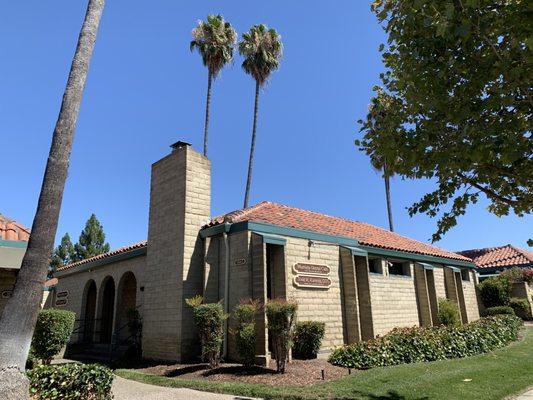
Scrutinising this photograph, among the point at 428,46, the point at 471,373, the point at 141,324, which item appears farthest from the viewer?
the point at 141,324

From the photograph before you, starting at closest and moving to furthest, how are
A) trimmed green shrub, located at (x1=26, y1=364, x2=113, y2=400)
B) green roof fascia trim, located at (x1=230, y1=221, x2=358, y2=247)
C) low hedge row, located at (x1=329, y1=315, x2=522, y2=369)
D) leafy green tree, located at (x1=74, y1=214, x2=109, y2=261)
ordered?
trimmed green shrub, located at (x1=26, y1=364, x2=113, y2=400) → low hedge row, located at (x1=329, y1=315, x2=522, y2=369) → green roof fascia trim, located at (x1=230, y1=221, x2=358, y2=247) → leafy green tree, located at (x1=74, y1=214, x2=109, y2=261)

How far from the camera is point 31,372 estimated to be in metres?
6.80

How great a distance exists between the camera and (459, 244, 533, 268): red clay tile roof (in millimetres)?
29225

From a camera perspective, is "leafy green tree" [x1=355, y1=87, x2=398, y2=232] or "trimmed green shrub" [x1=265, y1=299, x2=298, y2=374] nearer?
"leafy green tree" [x1=355, y1=87, x2=398, y2=232]

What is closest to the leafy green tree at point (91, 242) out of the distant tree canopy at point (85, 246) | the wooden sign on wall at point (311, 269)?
the distant tree canopy at point (85, 246)

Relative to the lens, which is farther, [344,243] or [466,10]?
[344,243]

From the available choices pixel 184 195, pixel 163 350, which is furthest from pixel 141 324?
pixel 184 195

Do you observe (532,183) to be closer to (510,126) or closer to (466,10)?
(510,126)

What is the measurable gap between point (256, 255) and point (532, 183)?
764 cm

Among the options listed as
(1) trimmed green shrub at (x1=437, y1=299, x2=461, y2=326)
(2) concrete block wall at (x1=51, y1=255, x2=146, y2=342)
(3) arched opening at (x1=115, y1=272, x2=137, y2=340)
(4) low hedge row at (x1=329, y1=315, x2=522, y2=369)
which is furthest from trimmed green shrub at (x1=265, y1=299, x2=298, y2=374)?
(1) trimmed green shrub at (x1=437, y1=299, x2=461, y2=326)

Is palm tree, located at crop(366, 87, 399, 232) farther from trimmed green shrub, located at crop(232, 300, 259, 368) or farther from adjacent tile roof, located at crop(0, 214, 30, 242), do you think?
adjacent tile roof, located at crop(0, 214, 30, 242)

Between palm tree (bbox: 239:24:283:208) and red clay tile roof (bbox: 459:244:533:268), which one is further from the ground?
palm tree (bbox: 239:24:283:208)

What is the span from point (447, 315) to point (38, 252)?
17.0 metres

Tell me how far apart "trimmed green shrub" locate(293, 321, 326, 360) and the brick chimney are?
126 inches
